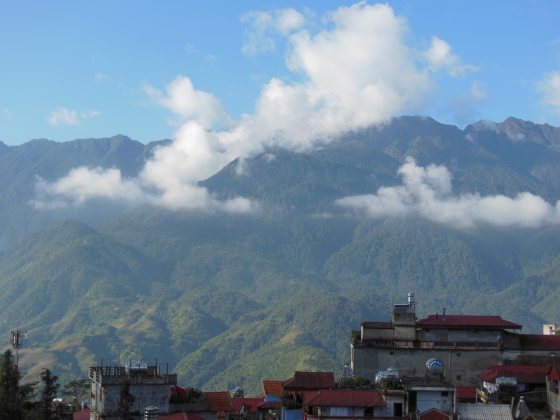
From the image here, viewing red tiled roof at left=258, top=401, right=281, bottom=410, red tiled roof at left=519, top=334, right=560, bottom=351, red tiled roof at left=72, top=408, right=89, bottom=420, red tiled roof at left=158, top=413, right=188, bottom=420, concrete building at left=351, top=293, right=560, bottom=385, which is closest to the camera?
red tiled roof at left=158, top=413, right=188, bottom=420

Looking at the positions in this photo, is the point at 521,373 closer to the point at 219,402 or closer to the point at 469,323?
the point at 469,323

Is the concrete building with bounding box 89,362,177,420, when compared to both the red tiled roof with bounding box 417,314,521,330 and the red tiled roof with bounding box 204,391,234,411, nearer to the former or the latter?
the red tiled roof with bounding box 204,391,234,411

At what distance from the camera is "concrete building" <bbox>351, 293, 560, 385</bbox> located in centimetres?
9438

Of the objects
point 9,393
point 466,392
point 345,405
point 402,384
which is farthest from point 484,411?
point 9,393

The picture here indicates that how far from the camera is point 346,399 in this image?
7175 centimetres

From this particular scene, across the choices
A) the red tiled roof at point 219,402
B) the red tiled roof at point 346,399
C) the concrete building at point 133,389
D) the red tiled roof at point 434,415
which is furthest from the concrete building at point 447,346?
the concrete building at point 133,389

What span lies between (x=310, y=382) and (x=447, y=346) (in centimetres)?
1973

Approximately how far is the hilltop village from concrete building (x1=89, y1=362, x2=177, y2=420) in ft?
0.25

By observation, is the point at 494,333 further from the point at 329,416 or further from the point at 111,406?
the point at 111,406

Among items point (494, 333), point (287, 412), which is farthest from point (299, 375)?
point (494, 333)

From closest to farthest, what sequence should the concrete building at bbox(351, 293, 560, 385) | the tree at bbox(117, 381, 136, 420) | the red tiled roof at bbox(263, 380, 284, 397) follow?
the tree at bbox(117, 381, 136, 420) < the concrete building at bbox(351, 293, 560, 385) < the red tiled roof at bbox(263, 380, 284, 397)

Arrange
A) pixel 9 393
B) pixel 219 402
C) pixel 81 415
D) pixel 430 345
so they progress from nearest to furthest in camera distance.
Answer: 1. pixel 9 393
2. pixel 81 415
3. pixel 219 402
4. pixel 430 345

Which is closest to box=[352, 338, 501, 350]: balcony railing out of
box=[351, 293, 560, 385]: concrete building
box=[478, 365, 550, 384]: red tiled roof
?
box=[351, 293, 560, 385]: concrete building

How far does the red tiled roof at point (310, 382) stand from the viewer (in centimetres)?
8000
